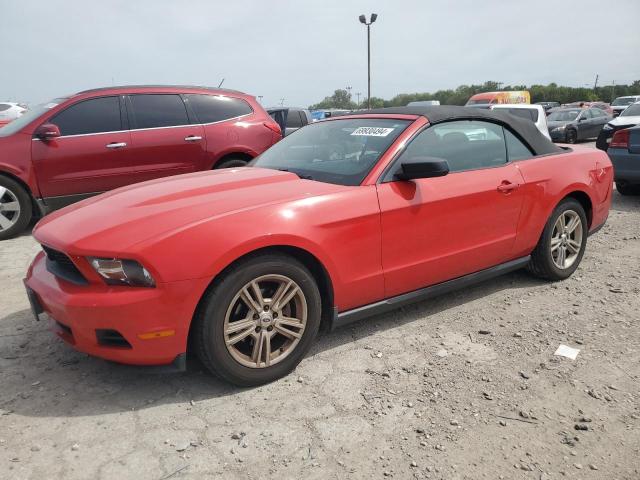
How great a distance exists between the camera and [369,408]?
2477 mm

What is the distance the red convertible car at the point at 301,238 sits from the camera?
93.6 inches

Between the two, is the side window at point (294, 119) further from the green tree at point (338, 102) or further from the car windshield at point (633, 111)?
the green tree at point (338, 102)

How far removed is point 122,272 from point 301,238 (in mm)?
889

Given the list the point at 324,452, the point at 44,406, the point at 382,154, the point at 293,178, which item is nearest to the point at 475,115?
the point at 382,154

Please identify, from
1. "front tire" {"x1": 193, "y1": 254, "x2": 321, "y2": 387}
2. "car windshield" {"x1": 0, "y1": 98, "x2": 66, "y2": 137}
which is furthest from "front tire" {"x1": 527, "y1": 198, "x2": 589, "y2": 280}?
"car windshield" {"x1": 0, "y1": 98, "x2": 66, "y2": 137}

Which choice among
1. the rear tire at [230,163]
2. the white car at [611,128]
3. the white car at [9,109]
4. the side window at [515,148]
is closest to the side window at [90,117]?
the rear tire at [230,163]

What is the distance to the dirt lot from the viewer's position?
2098 millimetres

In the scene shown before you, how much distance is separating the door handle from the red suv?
396cm

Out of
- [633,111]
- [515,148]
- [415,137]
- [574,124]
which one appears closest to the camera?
[415,137]

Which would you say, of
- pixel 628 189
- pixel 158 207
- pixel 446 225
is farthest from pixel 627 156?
pixel 158 207

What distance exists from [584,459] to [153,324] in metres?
1.97

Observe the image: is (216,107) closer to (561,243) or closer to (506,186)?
(506,186)

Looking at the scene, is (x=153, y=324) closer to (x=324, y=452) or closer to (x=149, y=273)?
(x=149, y=273)

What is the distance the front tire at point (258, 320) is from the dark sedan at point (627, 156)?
616 centimetres
